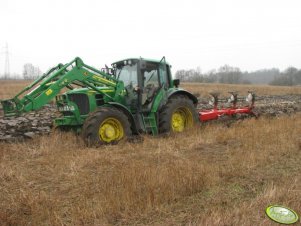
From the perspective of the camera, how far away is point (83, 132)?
286 inches

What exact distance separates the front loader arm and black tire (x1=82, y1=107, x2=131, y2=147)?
0.78 meters

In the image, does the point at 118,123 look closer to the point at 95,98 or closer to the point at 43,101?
the point at 95,98

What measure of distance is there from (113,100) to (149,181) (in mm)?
4151

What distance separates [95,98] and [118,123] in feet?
2.89

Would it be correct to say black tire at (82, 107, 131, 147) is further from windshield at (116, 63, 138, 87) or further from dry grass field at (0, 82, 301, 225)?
windshield at (116, 63, 138, 87)

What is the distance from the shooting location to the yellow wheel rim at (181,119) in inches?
367

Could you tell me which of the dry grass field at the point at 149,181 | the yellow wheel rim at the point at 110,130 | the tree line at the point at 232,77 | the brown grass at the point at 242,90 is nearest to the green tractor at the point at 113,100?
A: the yellow wheel rim at the point at 110,130

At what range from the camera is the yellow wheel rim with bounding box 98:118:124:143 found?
754cm

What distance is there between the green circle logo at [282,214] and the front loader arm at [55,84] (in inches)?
202

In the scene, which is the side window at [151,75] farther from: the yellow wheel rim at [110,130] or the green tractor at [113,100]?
the yellow wheel rim at [110,130]

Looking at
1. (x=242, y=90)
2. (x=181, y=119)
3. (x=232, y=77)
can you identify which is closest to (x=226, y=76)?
(x=232, y=77)

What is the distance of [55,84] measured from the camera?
728 cm

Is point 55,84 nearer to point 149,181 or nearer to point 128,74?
point 128,74

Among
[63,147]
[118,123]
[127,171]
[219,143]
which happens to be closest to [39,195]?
[127,171]
